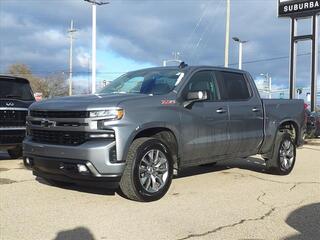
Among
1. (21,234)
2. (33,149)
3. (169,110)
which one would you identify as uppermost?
(169,110)

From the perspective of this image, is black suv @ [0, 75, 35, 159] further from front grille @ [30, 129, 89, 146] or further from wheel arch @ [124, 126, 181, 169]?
wheel arch @ [124, 126, 181, 169]

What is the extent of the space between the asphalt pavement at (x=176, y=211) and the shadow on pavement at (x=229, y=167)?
0.38 meters

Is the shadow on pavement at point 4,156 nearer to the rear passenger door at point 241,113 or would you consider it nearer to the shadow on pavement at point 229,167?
the shadow on pavement at point 229,167

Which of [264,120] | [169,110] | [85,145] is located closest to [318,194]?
[264,120]

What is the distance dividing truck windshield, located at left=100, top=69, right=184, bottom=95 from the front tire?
95 centimetres

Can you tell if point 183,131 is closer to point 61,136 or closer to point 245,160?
point 61,136

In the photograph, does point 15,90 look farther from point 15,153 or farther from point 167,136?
point 167,136

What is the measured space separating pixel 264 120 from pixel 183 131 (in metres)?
2.35

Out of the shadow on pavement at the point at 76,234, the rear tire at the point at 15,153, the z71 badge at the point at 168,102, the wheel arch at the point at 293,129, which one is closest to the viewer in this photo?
the shadow on pavement at the point at 76,234

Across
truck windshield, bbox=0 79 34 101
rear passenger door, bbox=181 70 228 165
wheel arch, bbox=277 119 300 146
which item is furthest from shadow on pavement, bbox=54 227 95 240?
truck windshield, bbox=0 79 34 101

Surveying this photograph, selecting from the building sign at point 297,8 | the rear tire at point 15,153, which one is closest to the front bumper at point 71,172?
the rear tire at point 15,153

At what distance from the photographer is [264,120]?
946 cm

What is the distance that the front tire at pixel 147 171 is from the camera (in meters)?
6.89

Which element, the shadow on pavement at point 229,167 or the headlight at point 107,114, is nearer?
the headlight at point 107,114
